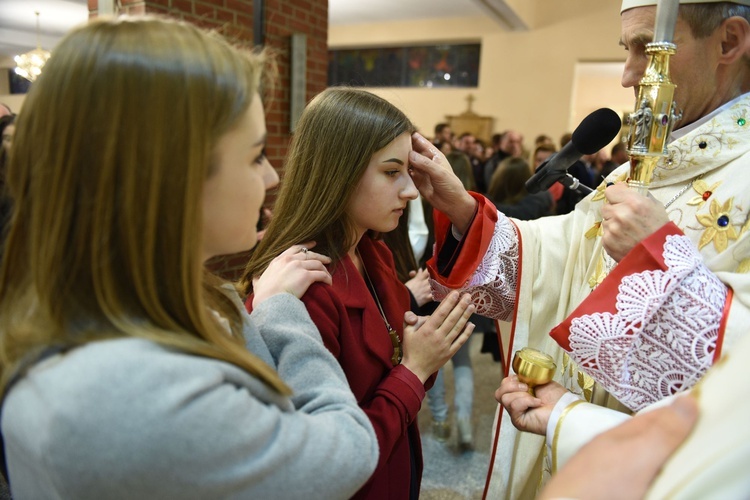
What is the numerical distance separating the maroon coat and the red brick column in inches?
84.7

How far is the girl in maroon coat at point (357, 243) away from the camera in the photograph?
1.17 m

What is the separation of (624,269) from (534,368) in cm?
27

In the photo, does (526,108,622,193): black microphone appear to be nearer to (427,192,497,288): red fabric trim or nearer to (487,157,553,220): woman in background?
(427,192,497,288): red fabric trim

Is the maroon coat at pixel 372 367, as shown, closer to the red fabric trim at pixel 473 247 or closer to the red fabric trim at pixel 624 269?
the red fabric trim at pixel 473 247

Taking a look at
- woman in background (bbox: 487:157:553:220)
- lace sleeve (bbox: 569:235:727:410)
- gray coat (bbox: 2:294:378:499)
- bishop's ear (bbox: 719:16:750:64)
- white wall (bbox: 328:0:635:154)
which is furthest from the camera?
white wall (bbox: 328:0:635:154)

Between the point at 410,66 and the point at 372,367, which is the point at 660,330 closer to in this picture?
the point at 372,367

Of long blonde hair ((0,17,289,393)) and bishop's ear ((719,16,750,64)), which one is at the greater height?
bishop's ear ((719,16,750,64))

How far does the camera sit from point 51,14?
9.64ft

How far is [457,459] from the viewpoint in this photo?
2.83 m

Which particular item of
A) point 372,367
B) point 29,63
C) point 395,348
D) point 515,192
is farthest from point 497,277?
point 29,63

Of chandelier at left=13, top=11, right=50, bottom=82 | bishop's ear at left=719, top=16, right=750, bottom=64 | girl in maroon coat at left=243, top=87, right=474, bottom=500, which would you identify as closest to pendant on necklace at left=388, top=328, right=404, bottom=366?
girl in maroon coat at left=243, top=87, right=474, bottom=500

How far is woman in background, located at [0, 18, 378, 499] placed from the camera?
0.58 metres

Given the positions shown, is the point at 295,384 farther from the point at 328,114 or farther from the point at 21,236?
the point at 328,114

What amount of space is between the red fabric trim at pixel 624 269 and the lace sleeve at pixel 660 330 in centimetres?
1
